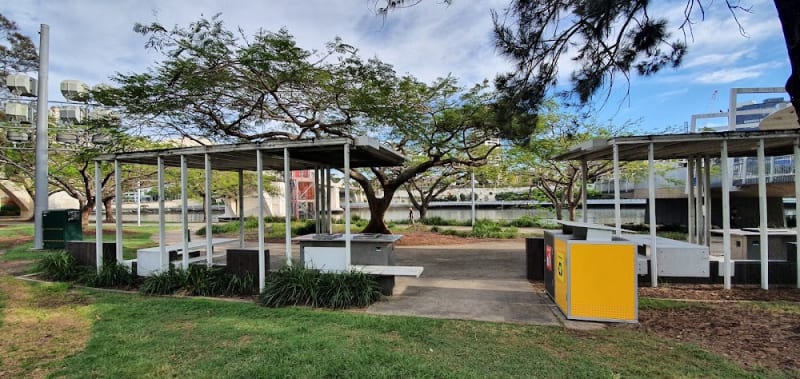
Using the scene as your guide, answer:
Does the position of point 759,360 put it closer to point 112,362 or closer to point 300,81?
point 112,362

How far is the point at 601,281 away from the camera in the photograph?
17.1 feet

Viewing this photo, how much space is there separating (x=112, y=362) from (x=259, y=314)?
1.88 metres

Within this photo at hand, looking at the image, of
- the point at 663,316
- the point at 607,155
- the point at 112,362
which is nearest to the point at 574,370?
the point at 663,316

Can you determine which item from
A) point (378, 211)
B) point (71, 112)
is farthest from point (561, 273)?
point (71, 112)

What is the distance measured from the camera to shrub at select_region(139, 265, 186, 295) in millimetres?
7008

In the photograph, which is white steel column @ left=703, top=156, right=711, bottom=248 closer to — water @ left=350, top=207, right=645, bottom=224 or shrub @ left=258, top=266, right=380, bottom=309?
shrub @ left=258, top=266, right=380, bottom=309

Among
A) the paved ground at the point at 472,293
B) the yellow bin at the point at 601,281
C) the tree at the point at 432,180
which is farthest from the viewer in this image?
the tree at the point at 432,180

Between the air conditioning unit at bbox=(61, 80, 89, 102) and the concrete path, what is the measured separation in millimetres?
11120

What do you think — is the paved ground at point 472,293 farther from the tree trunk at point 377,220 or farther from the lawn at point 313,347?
the tree trunk at point 377,220

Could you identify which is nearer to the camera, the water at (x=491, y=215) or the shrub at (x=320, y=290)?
the shrub at (x=320, y=290)

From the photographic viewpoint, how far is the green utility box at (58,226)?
39.9 ft

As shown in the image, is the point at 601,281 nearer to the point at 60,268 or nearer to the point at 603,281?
the point at 603,281

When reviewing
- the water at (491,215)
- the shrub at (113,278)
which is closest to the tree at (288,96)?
the shrub at (113,278)

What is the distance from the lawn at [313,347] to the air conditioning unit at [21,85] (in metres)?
10.2
